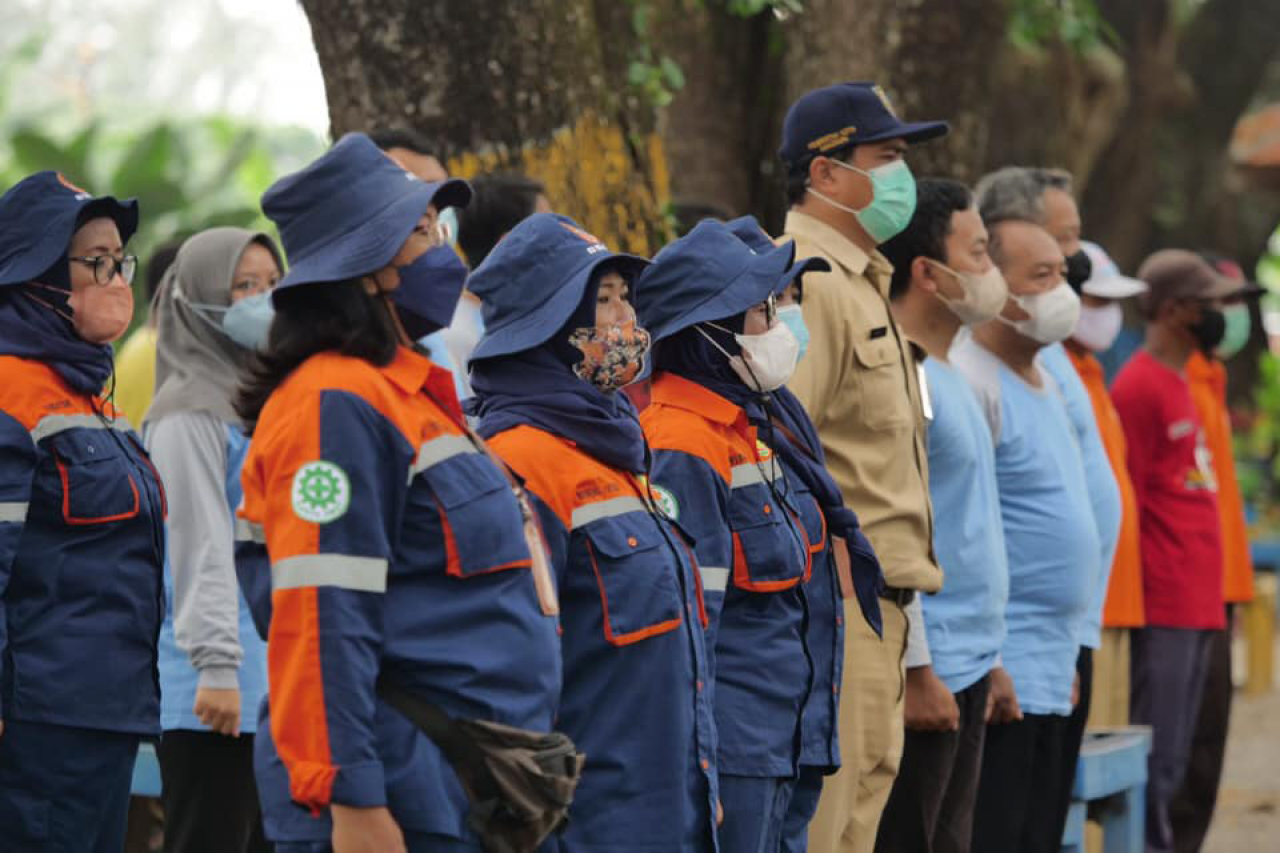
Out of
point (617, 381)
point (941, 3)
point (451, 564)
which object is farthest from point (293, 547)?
point (941, 3)

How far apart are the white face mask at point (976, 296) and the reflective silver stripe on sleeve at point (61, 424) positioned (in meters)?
2.48

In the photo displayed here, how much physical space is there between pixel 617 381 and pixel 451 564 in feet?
2.42

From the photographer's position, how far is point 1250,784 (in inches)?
428

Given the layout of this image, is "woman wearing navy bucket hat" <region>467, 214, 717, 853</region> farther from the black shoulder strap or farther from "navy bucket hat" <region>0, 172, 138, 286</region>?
"navy bucket hat" <region>0, 172, 138, 286</region>

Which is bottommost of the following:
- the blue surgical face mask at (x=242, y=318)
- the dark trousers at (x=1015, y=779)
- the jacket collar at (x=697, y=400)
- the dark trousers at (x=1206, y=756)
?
the dark trousers at (x=1206, y=756)

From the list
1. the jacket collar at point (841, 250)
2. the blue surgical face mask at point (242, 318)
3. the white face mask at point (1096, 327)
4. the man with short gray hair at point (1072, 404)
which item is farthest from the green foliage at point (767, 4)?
the blue surgical face mask at point (242, 318)

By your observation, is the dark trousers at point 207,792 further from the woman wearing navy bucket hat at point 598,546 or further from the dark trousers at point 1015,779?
the dark trousers at point 1015,779

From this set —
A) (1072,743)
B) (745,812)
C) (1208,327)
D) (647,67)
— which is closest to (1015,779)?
(1072,743)

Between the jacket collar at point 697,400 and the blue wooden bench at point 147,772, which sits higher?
the jacket collar at point 697,400

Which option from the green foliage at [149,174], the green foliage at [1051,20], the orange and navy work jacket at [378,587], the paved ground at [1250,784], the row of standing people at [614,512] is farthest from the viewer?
the green foliage at [149,174]

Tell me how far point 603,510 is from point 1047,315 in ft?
9.32

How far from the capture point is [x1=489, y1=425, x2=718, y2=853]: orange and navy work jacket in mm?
3799

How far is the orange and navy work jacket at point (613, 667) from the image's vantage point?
150 inches

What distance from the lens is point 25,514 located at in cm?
411
